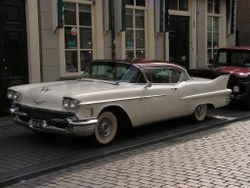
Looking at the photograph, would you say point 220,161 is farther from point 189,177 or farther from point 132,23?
point 132,23

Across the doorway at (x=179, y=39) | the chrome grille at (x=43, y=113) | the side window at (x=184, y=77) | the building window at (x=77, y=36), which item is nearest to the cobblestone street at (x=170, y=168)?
the chrome grille at (x=43, y=113)

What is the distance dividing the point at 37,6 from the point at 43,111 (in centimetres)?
444

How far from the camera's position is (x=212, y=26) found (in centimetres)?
1739

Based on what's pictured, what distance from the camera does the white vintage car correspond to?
20.9 feet

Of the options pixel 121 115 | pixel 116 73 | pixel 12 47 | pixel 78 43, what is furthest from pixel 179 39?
pixel 121 115

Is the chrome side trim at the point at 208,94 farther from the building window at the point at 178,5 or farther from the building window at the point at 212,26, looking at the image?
the building window at the point at 212,26

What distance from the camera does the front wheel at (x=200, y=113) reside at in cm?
889

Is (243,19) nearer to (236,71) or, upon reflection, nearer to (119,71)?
(236,71)

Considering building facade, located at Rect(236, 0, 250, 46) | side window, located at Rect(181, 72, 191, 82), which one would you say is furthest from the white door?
building facade, located at Rect(236, 0, 250, 46)

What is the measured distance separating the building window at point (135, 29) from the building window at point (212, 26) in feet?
14.4

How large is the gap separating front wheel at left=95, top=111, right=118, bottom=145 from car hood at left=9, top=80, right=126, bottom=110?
0.43m

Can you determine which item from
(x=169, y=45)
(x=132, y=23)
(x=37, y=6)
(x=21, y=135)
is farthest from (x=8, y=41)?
(x=169, y=45)

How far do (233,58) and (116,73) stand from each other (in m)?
5.51

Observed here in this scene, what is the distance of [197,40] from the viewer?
1644cm
